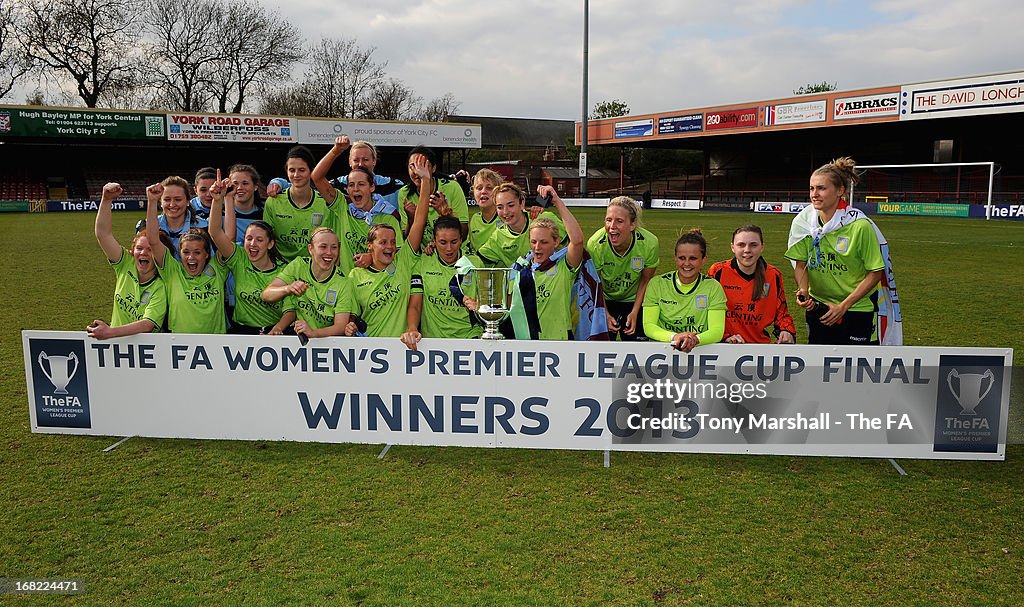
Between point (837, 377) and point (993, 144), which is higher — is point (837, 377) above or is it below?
below

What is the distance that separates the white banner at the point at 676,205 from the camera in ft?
128

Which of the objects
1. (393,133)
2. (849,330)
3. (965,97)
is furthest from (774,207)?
(849,330)

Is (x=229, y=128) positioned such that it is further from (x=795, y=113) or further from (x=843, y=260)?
(x=843, y=260)

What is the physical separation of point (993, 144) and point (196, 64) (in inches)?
1839

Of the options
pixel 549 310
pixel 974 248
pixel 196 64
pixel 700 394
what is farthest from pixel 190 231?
pixel 196 64

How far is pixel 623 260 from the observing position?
186 inches

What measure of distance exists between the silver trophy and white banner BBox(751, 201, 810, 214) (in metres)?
32.1

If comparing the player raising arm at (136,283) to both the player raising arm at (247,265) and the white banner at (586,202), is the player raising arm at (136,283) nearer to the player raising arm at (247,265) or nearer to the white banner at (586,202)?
the player raising arm at (247,265)

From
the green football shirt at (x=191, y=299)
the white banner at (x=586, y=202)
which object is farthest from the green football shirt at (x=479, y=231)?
the white banner at (x=586, y=202)

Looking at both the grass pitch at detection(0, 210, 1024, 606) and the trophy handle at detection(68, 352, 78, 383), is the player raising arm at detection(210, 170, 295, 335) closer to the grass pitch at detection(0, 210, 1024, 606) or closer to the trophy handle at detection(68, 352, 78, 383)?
the grass pitch at detection(0, 210, 1024, 606)

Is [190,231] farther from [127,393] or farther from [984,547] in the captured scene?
[984,547]

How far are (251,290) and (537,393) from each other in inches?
77.5

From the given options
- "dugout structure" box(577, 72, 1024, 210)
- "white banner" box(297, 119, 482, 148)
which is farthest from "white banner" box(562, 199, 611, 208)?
"white banner" box(297, 119, 482, 148)

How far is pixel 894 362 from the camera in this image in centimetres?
404
